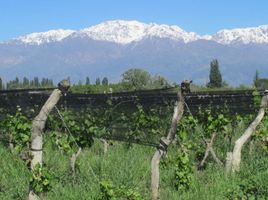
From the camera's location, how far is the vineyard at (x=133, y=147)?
7.73 m

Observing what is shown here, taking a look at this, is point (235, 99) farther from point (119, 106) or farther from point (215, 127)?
point (119, 106)

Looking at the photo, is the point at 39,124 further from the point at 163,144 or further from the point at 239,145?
the point at 239,145

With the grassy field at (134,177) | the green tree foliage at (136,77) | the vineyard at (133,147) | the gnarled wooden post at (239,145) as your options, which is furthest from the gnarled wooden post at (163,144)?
the green tree foliage at (136,77)

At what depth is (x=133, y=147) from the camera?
36.6 feet

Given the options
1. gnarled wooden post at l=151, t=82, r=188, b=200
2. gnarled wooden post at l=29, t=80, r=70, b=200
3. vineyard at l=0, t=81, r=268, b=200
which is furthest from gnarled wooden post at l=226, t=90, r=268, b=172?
gnarled wooden post at l=29, t=80, r=70, b=200

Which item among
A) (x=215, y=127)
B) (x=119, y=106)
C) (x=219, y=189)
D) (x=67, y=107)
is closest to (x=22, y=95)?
(x=67, y=107)

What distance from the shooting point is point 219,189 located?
7770 mm

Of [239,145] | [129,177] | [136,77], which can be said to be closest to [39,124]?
[129,177]

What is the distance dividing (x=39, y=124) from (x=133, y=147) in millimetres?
3706

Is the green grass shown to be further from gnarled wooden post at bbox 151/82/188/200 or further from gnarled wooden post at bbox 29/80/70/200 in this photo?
gnarled wooden post at bbox 29/80/70/200

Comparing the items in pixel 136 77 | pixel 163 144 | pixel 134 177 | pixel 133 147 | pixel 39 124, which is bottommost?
pixel 134 177

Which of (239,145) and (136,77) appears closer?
(239,145)

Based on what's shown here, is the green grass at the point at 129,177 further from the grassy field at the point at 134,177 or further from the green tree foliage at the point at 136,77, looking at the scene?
the green tree foliage at the point at 136,77

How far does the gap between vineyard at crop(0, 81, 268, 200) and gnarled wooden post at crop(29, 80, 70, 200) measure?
0.01 metres
